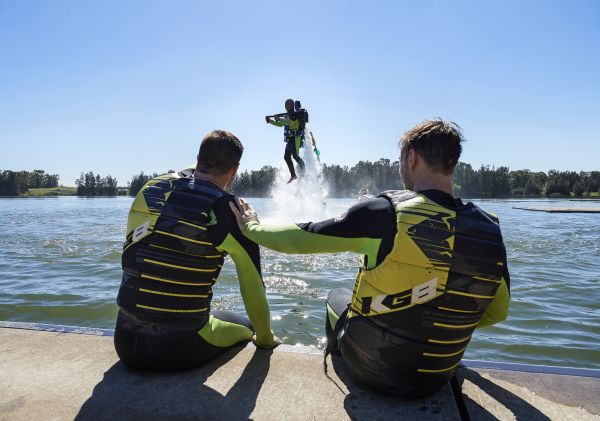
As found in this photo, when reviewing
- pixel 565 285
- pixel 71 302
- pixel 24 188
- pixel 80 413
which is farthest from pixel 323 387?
pixel 24 188

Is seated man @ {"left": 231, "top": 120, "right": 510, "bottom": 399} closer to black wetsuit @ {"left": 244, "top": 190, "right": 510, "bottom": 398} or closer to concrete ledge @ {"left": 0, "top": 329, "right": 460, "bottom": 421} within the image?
black wetsuit @ {"left": 244, "top": 190, "right": 510, "bottom": 398}

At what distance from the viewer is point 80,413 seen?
231 centimetres

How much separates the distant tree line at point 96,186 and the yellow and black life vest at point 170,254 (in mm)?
134763

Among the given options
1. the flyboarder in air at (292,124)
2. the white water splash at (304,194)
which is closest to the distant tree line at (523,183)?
the white water splash at (304,194)

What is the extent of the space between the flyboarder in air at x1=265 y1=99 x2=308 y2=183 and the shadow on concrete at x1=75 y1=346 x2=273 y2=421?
11271 millimetres

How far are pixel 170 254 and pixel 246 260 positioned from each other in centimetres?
50

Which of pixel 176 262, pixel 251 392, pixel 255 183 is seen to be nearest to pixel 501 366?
pixel 251 392

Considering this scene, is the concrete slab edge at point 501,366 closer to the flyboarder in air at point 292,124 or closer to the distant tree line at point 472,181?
the flyboarder in air at point 292,124

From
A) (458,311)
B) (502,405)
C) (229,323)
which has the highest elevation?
(458,311)

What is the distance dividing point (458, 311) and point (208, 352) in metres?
1.63

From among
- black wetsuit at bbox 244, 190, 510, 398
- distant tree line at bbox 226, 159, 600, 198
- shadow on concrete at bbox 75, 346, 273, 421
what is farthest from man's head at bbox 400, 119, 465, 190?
distant tree line at bbox 226, 159, 600, 198

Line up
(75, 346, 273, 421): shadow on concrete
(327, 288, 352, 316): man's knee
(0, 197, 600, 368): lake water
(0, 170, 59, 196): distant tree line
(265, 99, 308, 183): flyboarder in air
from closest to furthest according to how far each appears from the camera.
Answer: (75, 346, 273, 421): shadow on concrete < (327, 288, 352, 316): man's knee < (0, 197, 600, 368): lake water < (265, 99, 308, 183): flyboarder in air < (0, 170, 59, 196): distant tree line

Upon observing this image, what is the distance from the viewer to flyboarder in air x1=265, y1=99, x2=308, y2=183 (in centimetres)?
1355

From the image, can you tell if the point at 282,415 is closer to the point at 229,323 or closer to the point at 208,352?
the point at 208,352
